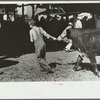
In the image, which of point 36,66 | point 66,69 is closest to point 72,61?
point 66,69

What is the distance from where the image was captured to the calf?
509cm

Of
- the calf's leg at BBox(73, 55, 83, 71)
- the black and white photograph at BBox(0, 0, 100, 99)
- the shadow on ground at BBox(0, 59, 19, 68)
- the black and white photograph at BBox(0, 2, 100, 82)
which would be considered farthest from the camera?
the shadow on ground at BBox(0, 59, 19, 68)

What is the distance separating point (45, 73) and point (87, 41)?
917 mm

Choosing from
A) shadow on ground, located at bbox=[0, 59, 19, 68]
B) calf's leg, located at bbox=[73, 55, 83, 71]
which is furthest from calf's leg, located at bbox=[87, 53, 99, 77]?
shadow on ground, located at bbox=[0, 59, 19, 68]

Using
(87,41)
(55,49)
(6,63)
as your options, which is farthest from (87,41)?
(6,63)

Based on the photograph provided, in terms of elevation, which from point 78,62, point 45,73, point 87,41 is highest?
point 87,41

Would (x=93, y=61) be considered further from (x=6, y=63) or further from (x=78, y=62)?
(x=6, y=63)

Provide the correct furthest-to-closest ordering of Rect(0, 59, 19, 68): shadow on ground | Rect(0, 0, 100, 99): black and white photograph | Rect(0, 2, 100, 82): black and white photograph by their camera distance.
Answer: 1. Rect(0, 59, 19, 68): shadow on ground
2. Rect(0, 2, 100, 82): black and white photograph
3. Rect(0, 0, 100, 99): black and white photograph

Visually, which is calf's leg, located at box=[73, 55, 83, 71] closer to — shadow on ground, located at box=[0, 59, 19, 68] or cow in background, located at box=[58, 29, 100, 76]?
cow in background, located at box=[58, 29, 100, 76]

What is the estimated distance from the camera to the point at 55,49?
20.2 ft

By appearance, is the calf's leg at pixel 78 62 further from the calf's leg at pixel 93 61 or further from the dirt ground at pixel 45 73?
the calf's leg at pixel 93 61

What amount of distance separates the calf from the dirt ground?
0.90 feet

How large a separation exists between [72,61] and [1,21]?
2110mm

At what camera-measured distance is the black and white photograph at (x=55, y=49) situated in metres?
5.12
